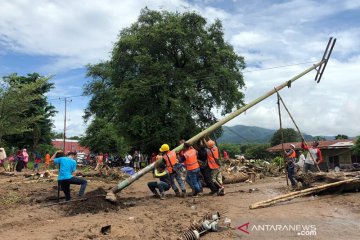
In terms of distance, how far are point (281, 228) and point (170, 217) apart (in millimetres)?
2515

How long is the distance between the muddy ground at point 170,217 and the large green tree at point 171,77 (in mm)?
19090

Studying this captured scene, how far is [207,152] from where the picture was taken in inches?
520

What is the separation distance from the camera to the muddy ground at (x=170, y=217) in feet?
25.0

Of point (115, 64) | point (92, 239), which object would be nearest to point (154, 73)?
point (115, 64)

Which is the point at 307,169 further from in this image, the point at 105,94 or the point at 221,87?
the point at 105,94

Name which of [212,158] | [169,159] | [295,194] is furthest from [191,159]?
[295,194]

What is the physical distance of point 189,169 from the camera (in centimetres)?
1277

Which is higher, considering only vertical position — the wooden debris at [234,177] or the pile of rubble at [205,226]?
the wooden debris at [234,177]

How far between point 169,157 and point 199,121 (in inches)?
883

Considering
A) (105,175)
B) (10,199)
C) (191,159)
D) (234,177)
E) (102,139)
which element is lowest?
(10,199)

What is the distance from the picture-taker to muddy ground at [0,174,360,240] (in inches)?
300

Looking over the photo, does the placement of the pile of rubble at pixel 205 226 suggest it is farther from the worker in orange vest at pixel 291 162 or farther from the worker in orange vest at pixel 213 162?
the worker in orange vest at pixel 291 162

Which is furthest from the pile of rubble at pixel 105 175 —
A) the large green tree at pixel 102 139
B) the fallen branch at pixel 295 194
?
the large green tree at pixel 102 139

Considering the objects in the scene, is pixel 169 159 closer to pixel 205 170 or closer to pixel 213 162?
pixel 205 170
